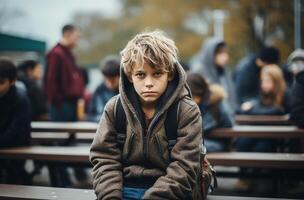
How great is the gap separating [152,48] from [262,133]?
103 inches

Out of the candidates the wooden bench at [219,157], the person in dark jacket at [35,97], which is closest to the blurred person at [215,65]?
the person in dark jacket at [35,97]

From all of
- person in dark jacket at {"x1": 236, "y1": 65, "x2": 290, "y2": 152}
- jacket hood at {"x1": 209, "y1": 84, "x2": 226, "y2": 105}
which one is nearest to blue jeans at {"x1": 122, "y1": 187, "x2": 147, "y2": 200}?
jacket hood at {"x1": 209, "y1": 84, "x2": 226, "y2": 105}

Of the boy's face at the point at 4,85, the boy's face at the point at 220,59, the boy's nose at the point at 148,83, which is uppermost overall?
the boy's nose at the point at 148,83

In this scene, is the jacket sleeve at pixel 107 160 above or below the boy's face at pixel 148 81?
below

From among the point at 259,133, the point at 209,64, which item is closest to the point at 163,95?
the point at 259,133

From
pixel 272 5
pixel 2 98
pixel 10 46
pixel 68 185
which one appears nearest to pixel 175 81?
pixel 2 98

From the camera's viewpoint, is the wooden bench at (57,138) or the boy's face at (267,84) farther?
the boy's face at (267,84)

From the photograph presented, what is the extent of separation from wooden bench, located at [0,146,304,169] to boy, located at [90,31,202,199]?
1423 mm

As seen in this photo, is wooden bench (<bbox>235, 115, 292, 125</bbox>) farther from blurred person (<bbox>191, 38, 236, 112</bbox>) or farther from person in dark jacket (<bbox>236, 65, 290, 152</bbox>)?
blurred person (<bbox>191, 38, 236, 112</bbox>)

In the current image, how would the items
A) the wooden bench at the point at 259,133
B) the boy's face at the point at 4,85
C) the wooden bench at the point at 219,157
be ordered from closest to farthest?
the wooden bench at the point at 219,157 → the boy's face at the point at 4,85 → the wooden bench at the point at 259,133

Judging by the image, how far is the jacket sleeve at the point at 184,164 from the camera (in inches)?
95.7

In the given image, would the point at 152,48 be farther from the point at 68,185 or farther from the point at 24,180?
the point at 68,185

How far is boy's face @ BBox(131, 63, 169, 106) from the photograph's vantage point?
8.35 feet

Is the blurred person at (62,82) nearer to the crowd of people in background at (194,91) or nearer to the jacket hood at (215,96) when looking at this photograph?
the crowd of people in background at (194,91)
